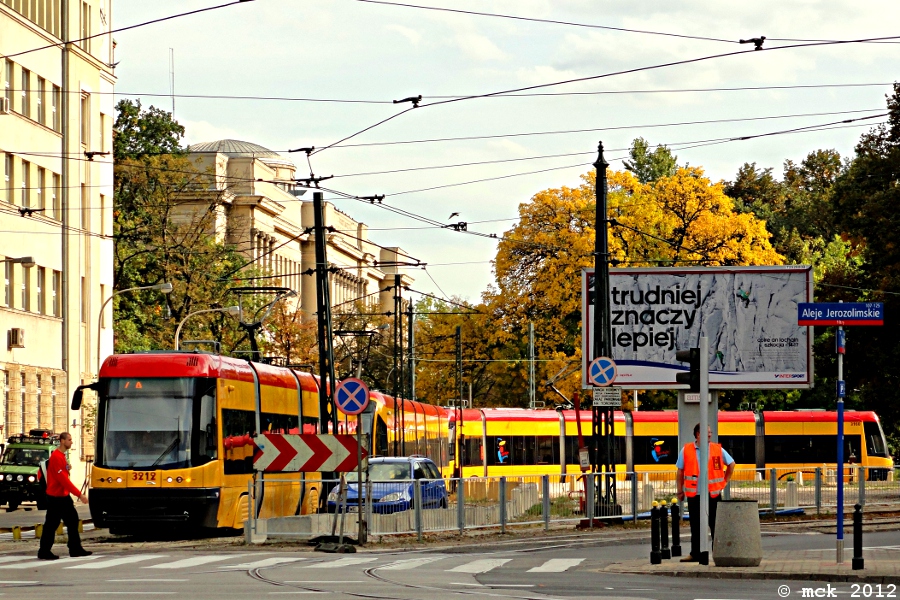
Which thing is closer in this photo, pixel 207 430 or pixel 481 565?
pixel 481 565

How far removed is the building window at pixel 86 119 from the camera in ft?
200

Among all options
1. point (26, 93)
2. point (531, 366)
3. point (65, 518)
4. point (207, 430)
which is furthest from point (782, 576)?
point (531, 366)

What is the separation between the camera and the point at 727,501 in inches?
789

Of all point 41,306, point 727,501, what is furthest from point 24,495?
point 727,501

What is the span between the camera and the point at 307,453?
2644 cm

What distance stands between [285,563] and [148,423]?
7.76 metres

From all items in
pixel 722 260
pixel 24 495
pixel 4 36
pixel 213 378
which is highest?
pixel 4 36

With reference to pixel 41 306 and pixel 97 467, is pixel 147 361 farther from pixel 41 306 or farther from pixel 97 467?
pixel 41 306

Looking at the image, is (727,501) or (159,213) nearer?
(727,501)

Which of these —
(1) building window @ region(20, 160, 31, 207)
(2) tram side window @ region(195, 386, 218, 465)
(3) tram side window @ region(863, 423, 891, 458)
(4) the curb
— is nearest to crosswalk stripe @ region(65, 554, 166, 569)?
(2) tram side window @ region(195, 386, 218, 465)

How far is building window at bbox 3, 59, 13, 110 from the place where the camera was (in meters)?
53.5

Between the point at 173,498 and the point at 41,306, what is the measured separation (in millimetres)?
30388

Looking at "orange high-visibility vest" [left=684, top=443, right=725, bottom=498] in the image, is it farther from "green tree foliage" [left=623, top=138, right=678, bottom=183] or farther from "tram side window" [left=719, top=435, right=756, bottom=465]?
"green tree foliage" [left=623, top=138, right=678, bottom=183]

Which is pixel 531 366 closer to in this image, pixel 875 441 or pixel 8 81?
pixel 875 441
